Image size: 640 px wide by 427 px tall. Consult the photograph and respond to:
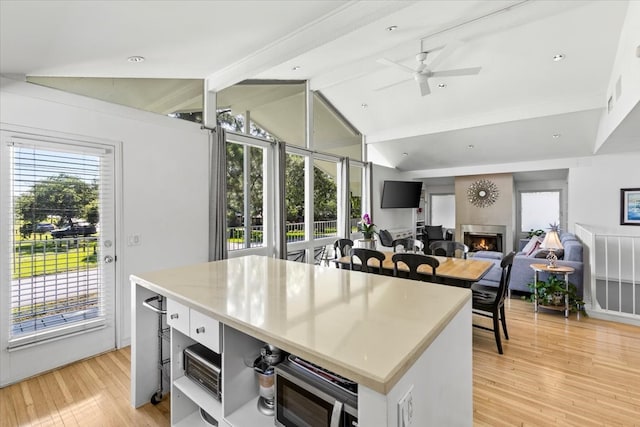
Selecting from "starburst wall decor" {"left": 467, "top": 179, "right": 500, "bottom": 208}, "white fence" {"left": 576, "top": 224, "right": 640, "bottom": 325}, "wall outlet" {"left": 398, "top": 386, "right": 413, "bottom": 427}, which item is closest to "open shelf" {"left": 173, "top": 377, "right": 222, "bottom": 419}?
"wall outlet" {"left": 398, "top": 386, "right": 413, "bottom": 427}

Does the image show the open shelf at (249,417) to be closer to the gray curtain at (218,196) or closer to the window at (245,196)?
the gray curtain at (218,196)

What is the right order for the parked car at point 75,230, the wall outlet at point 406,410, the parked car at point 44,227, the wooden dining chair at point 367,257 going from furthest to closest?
the wooden dining chair at point 367,257, the parked car at point 75,230, the parked car at point 44,227, the wall outlet at point 406,410

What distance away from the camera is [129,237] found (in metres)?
3.12

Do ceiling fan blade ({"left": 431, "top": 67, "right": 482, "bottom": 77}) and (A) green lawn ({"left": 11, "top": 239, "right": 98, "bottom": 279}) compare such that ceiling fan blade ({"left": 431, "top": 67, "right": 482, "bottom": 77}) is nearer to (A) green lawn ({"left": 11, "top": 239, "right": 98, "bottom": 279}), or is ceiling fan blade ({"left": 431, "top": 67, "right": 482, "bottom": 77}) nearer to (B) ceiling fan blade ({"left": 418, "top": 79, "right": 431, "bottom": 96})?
(B) ceiling fan blade ({"left": 418, "top": 79, "right": 431, "bottom": 96})

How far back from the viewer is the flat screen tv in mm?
7479

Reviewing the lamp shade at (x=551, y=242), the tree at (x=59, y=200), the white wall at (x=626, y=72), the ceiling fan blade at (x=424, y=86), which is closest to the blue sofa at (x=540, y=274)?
the lamp shade at (x=551, y=242)

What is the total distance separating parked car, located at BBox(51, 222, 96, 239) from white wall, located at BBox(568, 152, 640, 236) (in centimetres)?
807

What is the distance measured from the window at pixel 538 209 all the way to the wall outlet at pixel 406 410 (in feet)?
29.2

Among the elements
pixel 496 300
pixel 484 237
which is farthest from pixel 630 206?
pixel 496 300

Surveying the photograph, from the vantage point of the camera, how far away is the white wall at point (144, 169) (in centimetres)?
262

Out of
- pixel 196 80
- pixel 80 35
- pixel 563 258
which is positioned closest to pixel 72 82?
pixel 80 35

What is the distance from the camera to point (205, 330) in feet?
4.78

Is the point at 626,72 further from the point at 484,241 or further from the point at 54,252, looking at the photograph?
the point at 54,252

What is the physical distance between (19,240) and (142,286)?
55.8 inches
